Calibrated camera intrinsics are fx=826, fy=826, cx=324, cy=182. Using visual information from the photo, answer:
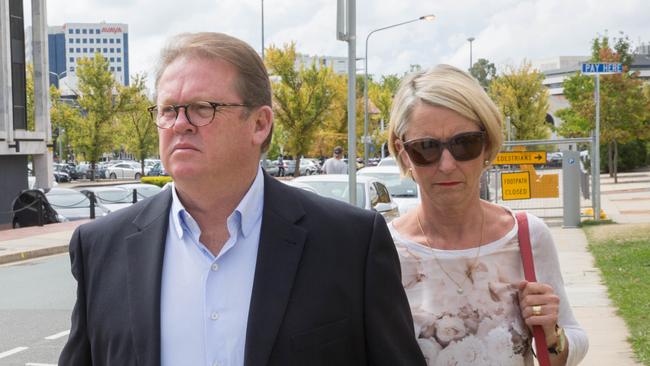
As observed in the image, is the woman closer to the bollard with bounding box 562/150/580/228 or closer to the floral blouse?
the floral blouse

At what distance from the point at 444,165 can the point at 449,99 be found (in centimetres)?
20

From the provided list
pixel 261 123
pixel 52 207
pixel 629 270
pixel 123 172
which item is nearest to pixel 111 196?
pixel 52 207

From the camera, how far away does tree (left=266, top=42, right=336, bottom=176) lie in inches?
1956

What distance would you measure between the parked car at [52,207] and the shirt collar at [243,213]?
2012 centimetres

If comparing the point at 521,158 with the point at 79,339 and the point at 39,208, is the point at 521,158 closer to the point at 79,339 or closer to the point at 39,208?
the point at 39,208

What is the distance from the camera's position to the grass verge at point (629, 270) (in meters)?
7.48

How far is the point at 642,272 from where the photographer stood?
1076cm

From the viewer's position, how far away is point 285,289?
2.00 m

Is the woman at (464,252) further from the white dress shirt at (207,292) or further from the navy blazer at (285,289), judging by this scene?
the white dress shirt at (207,292)

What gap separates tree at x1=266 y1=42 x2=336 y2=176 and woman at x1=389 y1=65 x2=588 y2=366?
1842 inches

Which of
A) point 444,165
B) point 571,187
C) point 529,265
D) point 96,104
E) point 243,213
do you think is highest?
point 96,104

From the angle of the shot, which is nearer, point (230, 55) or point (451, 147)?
point (230, 55)

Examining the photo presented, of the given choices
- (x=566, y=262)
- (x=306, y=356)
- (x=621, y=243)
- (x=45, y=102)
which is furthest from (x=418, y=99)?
(x=45, y=102)

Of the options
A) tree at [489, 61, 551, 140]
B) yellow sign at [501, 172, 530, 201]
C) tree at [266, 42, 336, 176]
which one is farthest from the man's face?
tree at [489, 61, 551, 140]
